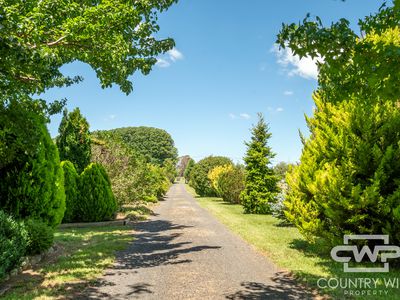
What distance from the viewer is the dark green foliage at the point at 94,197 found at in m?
15.9

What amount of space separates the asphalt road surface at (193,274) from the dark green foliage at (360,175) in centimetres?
223

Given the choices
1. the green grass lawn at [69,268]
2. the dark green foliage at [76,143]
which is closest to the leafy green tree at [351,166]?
the green grass lawn at [69,268]

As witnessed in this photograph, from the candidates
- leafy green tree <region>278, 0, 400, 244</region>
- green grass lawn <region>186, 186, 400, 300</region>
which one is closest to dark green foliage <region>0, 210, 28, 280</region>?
green grass lawn <region>186, 186, 400, 300</region>

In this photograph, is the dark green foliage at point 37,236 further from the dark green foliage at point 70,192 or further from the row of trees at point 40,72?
the dark green foliage at point 70,192

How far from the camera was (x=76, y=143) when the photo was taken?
61.1 feet

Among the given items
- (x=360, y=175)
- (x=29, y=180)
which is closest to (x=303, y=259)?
(x=360, y=175)

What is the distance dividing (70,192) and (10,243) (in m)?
9.59

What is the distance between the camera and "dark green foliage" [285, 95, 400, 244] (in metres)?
7.86

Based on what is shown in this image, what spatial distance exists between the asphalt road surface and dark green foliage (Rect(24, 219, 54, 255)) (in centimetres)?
193

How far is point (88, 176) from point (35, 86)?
9.36 meters

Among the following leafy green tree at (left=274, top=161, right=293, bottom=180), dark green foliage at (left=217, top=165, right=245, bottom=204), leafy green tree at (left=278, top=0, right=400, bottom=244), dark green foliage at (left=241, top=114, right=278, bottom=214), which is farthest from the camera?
dark green foliage at (left=217, top=165, right=245, bottom=204)

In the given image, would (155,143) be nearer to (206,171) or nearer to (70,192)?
(206,171)

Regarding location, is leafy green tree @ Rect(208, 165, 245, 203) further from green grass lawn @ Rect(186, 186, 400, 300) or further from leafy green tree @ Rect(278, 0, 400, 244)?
leafy green tree @ Rect(278, 0, 400, 244)

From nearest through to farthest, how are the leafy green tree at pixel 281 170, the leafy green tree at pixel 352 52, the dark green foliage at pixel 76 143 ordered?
the leafy green tree at pixel 352 52 → the leafy green tree at pixel 281 170 → the dark green foliage at pixel 76 143
